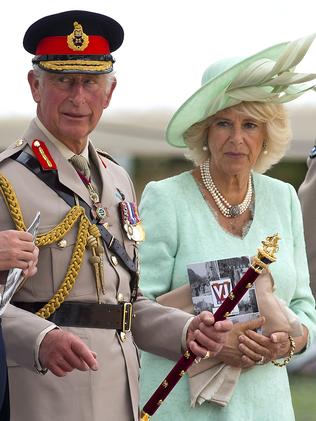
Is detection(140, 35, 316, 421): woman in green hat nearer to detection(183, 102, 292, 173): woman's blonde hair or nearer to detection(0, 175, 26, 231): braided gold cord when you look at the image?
detection(183, 102, 292, 173): woman's blonde hair

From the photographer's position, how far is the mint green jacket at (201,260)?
17.2ft

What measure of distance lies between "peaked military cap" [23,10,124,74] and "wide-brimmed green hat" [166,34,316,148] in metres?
0.88

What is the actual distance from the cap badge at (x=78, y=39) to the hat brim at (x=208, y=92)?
98cm

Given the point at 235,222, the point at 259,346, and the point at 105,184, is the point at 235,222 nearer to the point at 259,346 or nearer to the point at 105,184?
the point at 259,346

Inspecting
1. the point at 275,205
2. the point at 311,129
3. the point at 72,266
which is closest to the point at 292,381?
the point at 311,129

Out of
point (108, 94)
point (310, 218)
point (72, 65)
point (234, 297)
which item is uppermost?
point (72, 65)

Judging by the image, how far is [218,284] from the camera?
5059 mm

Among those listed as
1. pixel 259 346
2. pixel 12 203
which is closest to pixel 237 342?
pixel 259 346

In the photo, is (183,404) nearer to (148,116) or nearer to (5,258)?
(5,258)

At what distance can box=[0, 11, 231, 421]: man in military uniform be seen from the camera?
13.7 feet

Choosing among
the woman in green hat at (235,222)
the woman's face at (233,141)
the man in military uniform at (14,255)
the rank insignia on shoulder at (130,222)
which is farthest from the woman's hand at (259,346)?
the man in military uniform at (14,255)

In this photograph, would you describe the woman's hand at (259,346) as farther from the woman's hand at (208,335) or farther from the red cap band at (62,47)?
the red cap band at (62,47)

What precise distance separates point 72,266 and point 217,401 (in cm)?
118

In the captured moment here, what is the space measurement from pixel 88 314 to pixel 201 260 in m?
1.08
